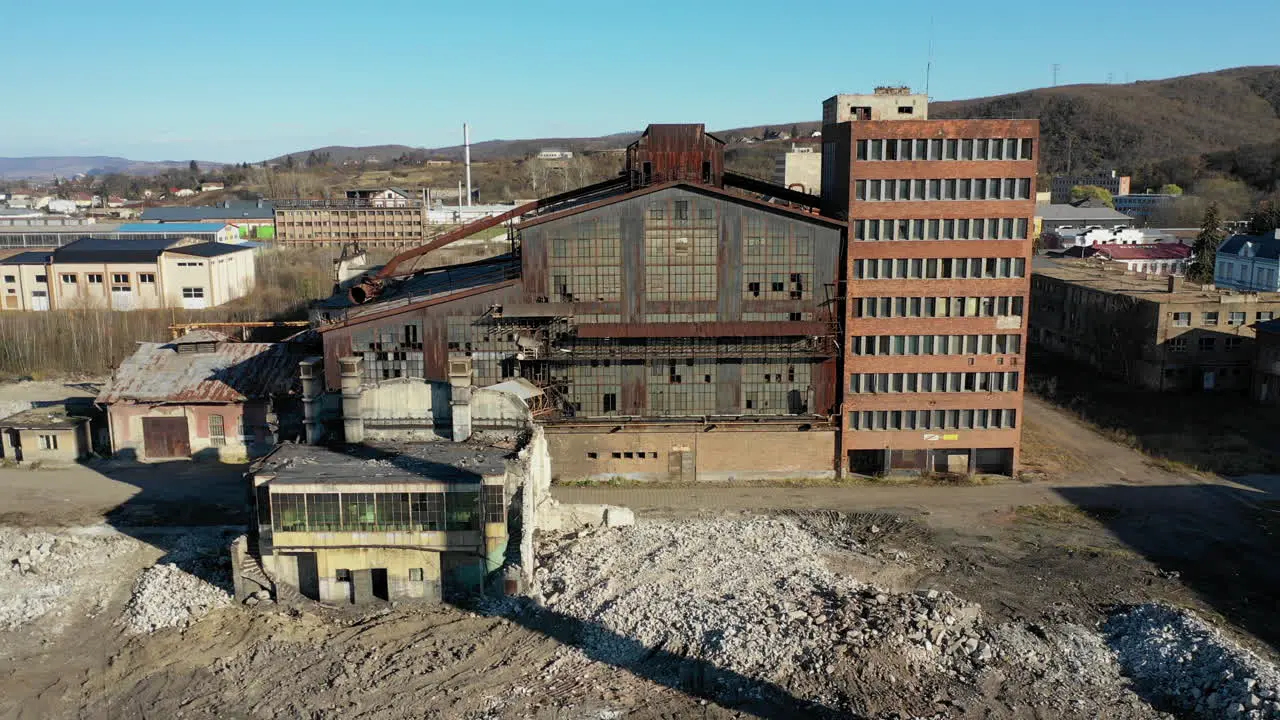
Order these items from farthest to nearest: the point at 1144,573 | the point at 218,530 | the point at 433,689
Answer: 1. the point at 218,530
2. the point at 1144,573
3. the point at 433,689

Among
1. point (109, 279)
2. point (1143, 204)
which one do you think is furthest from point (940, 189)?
point (1143, 204)

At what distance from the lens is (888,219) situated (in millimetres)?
44562

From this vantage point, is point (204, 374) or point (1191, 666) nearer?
point (1191, 666)

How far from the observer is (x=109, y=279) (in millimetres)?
91562

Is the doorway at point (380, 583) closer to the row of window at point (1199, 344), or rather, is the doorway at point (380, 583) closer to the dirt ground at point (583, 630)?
the dirt ground at point (583, 630)

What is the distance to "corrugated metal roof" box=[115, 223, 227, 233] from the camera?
120 metres

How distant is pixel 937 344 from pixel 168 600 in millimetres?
33642

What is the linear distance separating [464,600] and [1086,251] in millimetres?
90936

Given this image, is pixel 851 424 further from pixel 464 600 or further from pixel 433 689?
pixel 433 689

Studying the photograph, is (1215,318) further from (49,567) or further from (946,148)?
(49,567)

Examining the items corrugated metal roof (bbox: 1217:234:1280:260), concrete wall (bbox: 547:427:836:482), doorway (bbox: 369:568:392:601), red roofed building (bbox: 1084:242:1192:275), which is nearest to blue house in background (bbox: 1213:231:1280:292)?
corrugated metal roof (bbox: 1217:234:1280:260)

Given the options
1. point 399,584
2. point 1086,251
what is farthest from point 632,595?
point 1086,251

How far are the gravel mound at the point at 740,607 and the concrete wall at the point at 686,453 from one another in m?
7.75

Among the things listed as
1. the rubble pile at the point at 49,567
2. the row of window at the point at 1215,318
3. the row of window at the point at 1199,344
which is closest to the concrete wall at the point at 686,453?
the rubble pile at the point at 49,567
